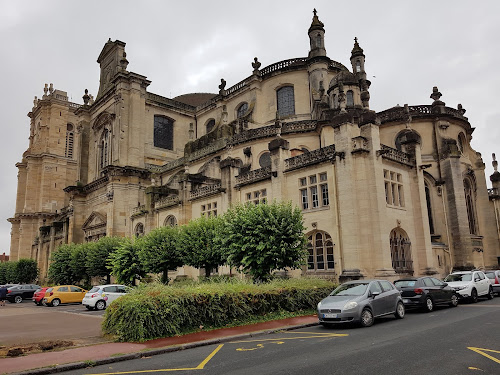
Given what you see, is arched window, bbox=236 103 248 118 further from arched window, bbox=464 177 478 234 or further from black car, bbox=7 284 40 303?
black car, bbox=7 284 40 303

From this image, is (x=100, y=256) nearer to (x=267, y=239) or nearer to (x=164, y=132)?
(x=267, y=239)

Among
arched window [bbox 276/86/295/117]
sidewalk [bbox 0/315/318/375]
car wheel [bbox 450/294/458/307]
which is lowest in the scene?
sidewalk [bbox 0/315/318/375]

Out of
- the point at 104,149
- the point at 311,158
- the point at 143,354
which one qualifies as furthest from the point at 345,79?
the point at 104,149

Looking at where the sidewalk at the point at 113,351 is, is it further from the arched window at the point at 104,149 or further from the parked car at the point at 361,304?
the arched window at the point at 104,149

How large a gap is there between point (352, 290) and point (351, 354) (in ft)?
17.9

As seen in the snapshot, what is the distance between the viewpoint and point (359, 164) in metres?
22.1

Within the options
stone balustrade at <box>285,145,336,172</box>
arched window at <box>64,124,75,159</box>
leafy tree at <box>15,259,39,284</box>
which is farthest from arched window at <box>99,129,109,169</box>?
stone balustrade at <box>285,145,336,172</box>

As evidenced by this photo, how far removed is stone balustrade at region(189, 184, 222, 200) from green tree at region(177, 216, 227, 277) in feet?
19.2

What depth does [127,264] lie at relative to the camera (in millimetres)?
30453

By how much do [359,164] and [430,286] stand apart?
746cm

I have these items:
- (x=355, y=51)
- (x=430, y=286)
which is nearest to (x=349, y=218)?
(x=430, y=286)

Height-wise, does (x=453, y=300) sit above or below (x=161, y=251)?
below

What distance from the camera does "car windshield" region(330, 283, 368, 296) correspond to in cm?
1401

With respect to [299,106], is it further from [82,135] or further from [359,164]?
[82,135]
